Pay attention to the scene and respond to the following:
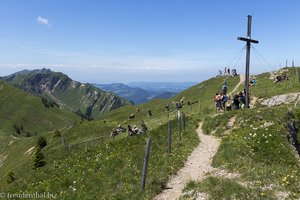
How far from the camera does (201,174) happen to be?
20.0 m

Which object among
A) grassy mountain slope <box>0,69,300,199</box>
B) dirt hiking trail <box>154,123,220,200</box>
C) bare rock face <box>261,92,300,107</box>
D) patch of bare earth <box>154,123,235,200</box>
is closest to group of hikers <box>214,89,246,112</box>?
bare rock face <box>261,92,300,107</box>

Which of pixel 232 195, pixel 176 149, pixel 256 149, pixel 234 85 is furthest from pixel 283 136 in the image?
pixel 234 85

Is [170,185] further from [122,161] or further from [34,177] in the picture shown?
[34,177]

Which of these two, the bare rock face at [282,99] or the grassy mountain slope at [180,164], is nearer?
the grassy mountain slope at [180,164]

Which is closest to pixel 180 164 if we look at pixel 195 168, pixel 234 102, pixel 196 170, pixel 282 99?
pixel 195 168

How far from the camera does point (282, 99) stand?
45.0m

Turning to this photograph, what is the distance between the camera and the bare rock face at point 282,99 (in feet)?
142

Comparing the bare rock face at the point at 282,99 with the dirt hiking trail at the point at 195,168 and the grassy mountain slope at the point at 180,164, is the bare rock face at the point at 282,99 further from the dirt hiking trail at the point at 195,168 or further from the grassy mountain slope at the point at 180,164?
the dirt hiking trail at the point at 195,168

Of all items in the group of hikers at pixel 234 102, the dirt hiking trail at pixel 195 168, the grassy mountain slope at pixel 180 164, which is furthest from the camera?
the group of hikers at pixel 234 102

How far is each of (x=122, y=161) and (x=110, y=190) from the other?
534 cm

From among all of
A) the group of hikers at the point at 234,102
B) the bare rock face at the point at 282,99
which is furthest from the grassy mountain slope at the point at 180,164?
the bare rock face at the point at 282,99

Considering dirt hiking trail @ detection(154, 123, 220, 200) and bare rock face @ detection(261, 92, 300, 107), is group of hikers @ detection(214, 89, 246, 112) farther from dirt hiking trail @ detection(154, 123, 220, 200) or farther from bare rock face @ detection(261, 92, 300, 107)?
dirt hiking trail @ detection(154, 123, 220, 200)

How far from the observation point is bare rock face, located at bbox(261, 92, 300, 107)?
43.2 m

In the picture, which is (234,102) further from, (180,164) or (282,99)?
(180,164)
